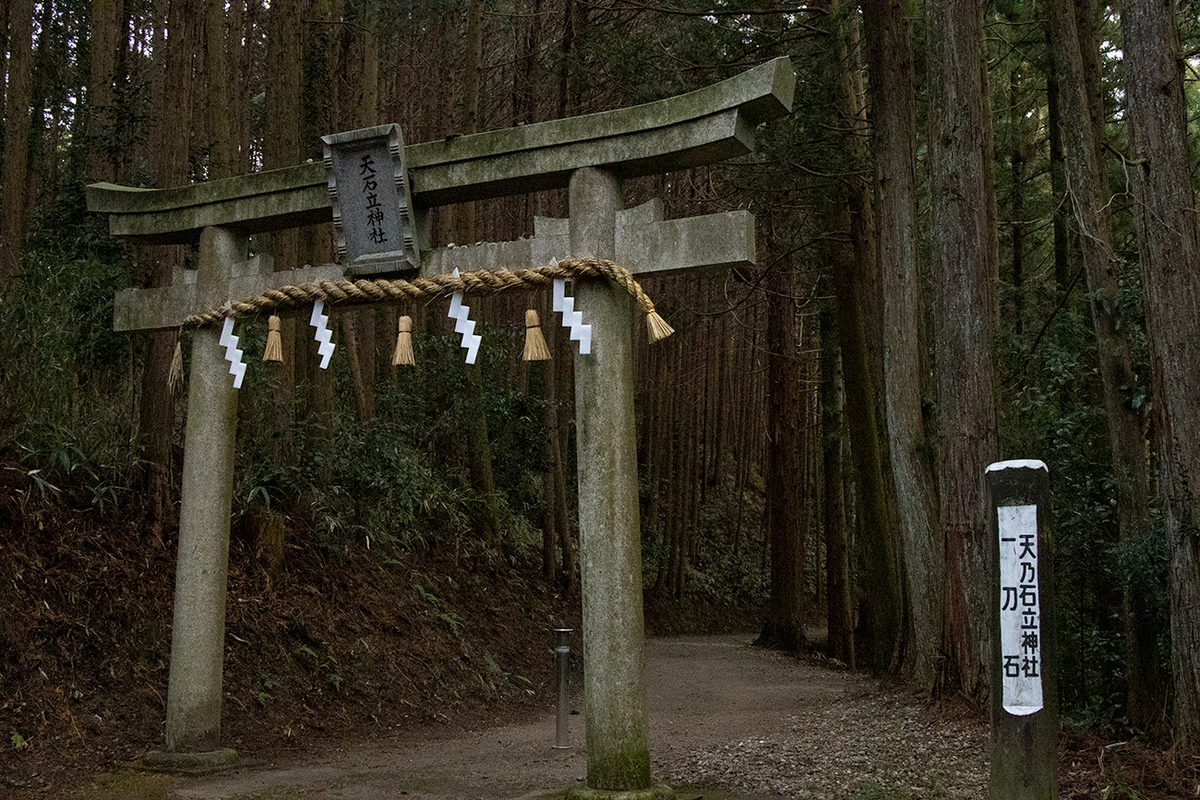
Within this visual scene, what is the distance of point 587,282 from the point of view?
16.7 feet

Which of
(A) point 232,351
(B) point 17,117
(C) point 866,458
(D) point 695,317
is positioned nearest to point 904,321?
(C) point 866,458

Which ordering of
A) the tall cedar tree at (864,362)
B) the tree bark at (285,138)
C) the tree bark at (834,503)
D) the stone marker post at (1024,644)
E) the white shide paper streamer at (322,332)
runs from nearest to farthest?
the stone marker post at (1024,644) → the white shide paper streamer at (322,332) → the tree bark at (285,138) → the tall cedar tree at (864,362) → the tree bark at (834,503)

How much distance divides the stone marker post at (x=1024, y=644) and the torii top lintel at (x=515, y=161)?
2136 millimetres

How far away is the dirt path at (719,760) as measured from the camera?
5.41 metres

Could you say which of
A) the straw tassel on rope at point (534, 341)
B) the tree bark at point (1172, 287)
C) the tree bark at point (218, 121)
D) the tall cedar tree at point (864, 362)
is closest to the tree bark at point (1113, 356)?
the tree bark at point (1172, 287)

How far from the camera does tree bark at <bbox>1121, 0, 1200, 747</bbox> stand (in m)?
5.51

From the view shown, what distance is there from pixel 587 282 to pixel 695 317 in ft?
20.8

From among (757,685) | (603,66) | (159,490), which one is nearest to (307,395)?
(159,490)

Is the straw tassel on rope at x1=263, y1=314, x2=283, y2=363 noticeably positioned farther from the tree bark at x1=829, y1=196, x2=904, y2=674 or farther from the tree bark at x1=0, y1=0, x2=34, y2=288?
the tree bark at x1=0, y1=0, x2=34, y2=288

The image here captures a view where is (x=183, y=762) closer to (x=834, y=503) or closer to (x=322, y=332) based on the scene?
(x=322, y=332)

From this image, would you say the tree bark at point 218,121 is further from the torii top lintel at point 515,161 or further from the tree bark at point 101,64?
the tree bark at point 101,64

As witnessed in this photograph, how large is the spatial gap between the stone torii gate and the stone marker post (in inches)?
66.9

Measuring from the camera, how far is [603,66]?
1045 centimetres

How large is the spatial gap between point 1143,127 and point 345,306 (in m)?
4.84
